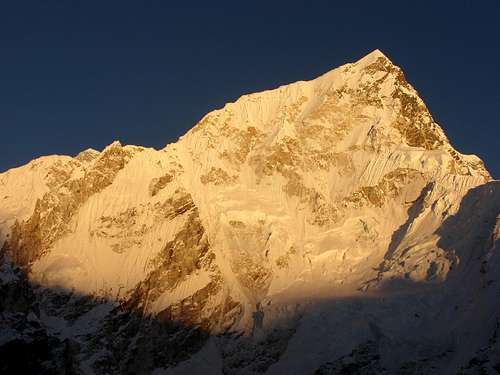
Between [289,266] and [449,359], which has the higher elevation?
[289,266]

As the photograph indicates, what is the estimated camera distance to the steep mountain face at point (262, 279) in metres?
170

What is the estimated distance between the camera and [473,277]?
172m

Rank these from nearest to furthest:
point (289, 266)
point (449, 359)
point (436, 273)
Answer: point (449, 359)
point (436, 273)
point (289, 266)

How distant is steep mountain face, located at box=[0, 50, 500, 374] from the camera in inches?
6688

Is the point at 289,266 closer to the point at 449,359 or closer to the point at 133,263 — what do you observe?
the point at 133,263

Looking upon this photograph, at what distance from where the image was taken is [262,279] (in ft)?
614

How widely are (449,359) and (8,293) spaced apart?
57260mm

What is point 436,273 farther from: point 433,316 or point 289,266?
point 289,266

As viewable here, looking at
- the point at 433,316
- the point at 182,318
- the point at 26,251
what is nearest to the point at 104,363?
the point at 182,318

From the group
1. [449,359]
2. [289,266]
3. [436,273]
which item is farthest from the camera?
[289,266]

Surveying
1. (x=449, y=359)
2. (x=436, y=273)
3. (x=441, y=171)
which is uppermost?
(x=441, y=171)

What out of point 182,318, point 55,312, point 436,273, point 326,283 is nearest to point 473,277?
point 436,273

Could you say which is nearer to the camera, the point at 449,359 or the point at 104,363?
the point at 449,359

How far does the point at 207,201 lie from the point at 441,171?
31.5 m
